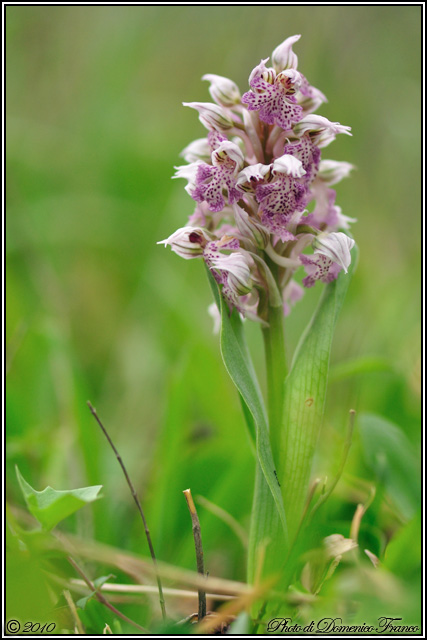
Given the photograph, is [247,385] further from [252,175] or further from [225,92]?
[225,92]

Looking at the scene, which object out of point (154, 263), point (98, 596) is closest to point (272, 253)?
point (98, 596)

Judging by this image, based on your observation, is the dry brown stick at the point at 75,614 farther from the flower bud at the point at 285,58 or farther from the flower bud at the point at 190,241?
the flower bud at the point at 285,58

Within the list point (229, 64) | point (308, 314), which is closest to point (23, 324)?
point (308, 314)

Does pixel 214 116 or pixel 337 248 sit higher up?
pixel 214 116

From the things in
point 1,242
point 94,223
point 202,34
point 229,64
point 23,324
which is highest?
point 202,34

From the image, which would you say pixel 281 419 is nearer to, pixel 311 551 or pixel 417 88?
pixel 311 551

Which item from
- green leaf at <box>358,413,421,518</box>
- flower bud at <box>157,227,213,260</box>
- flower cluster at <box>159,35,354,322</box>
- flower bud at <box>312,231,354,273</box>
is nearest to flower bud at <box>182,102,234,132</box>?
flower cluster at <box>159,35,354,322</box>

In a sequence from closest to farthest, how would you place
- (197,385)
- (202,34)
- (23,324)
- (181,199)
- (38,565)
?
(38,565)
(197,385)
(23,324)
(181,199)
(202,34)
